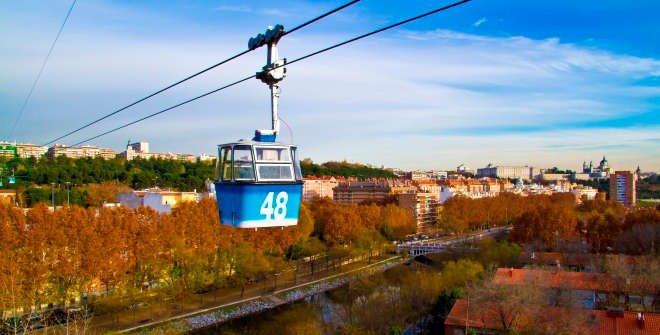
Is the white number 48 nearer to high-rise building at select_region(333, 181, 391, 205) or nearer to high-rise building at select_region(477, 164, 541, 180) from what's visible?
high-rise building at select_region(333, 181, 391, 205)

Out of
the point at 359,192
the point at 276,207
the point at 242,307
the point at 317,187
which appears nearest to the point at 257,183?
the point at 276,207

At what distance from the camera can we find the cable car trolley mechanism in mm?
6477

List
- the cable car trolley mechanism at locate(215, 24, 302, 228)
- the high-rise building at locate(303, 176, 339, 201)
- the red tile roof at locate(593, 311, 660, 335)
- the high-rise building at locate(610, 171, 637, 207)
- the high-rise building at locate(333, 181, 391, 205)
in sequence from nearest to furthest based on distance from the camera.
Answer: the cable car trolley mechanism at locate(215, 24, 302, 228)
the red tile roof at locate(593, 311, 660, 335)
the high-rise building at locate(333, 181, 391, 205)
the high-rise building at locate(303, 176, 339, 201)
the high-rise building at locate(610, 171, 637, 207)

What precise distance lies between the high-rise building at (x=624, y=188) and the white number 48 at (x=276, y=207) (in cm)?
10676

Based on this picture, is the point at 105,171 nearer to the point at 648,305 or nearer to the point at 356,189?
the point at 356,189

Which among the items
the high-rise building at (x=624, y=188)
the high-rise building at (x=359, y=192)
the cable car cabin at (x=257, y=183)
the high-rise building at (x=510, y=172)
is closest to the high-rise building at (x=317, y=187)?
the high-rise building at (x=359, y=192)

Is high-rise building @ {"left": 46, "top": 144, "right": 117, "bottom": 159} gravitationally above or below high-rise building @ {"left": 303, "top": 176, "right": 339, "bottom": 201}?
above

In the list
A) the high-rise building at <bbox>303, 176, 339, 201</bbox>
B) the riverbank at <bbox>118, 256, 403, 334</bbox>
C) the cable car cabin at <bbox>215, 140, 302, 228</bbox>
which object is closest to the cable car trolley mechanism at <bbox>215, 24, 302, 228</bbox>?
the cable car cabin at <bbox>215, 140, 302, 228</bbox>

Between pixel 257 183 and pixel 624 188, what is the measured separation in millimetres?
109744

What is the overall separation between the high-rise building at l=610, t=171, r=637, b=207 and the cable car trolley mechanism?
10679 cm

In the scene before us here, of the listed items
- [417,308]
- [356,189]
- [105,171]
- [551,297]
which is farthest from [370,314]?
[356,189]

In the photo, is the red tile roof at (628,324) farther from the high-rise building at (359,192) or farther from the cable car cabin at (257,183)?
the high-rise building at (359,192)

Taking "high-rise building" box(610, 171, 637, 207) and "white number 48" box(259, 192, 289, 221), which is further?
"high-rise building" box(610, 171, 637, 207)

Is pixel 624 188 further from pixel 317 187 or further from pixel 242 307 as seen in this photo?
pixel 242 307
